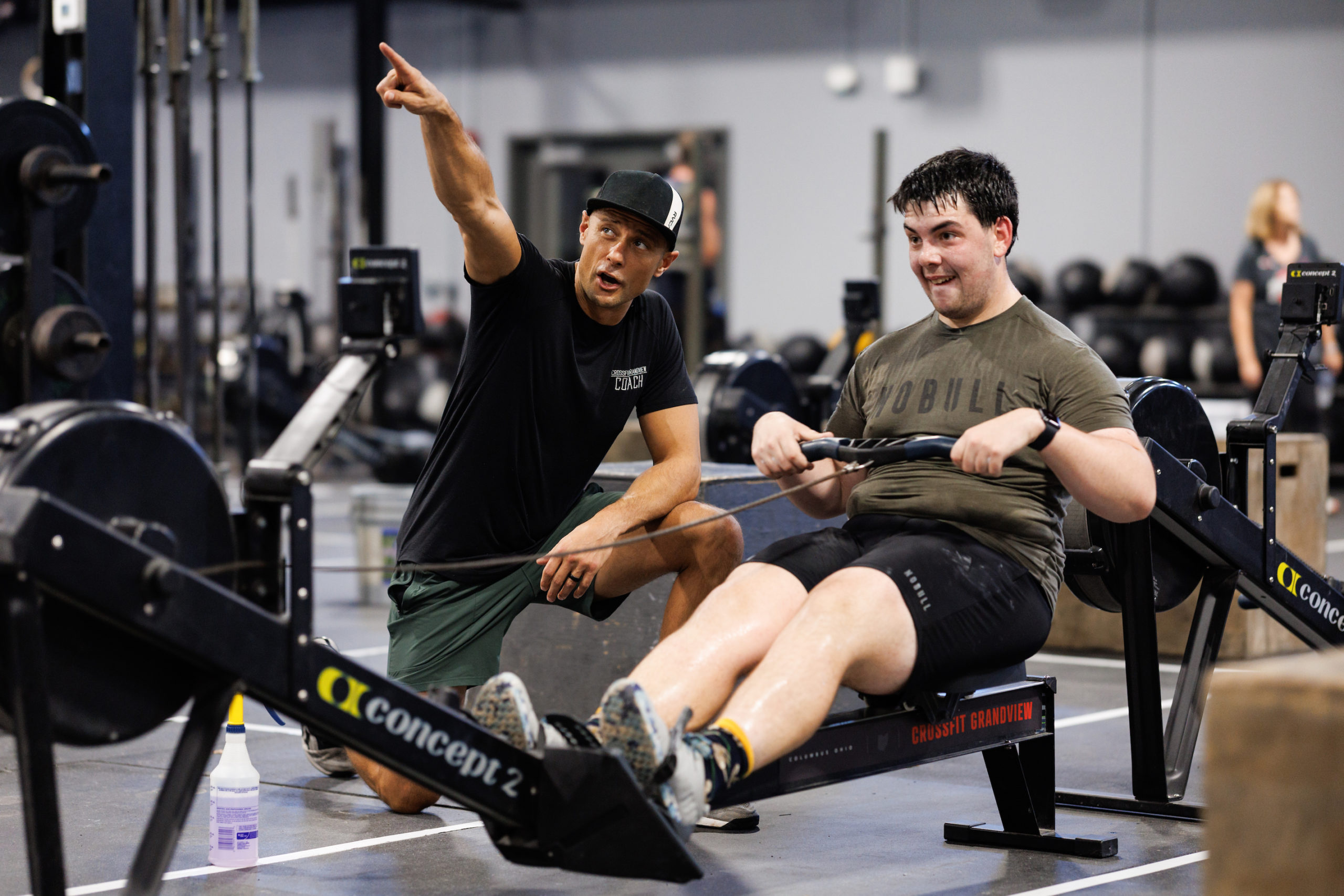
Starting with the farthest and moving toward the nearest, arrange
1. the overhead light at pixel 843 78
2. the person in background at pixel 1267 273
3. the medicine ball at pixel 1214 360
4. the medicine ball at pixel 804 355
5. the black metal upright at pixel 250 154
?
the overhead light at pixel 843 78 → the medicine ball at pixel 804 355 → the medicine ball at pixel 1214 360 → the person in background at pixel 1267 273 → the black metal upright at pixel 250 154

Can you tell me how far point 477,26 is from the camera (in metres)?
14.8

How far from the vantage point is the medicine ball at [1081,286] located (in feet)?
37.6

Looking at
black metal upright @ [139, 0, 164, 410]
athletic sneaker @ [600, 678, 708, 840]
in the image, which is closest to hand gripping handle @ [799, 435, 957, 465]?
athletic sneaker @ [600, 678, 708, 840]

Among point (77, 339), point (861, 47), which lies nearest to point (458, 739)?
point (77, 339)

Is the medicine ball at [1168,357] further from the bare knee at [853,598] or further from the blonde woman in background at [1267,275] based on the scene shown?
the bare knee at [853,598]

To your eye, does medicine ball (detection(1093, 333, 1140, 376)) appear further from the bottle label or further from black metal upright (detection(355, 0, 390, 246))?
the bottle label

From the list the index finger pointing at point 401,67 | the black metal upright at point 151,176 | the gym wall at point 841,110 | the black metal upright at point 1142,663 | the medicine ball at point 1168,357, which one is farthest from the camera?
the gym wall at point 841,110

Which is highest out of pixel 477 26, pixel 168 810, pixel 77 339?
pixel 477 26

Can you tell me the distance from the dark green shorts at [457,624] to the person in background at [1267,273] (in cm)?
558

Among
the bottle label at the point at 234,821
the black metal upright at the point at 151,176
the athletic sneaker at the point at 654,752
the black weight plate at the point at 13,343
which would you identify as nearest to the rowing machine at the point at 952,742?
the athletic sneaker at the point at 654,752

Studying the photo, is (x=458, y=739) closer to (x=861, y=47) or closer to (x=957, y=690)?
(x=957, y=690)

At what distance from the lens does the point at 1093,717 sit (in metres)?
4.62

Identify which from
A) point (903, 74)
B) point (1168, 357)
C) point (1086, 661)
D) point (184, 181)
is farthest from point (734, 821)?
point (903, 74)

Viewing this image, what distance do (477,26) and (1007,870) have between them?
41.7 feet
